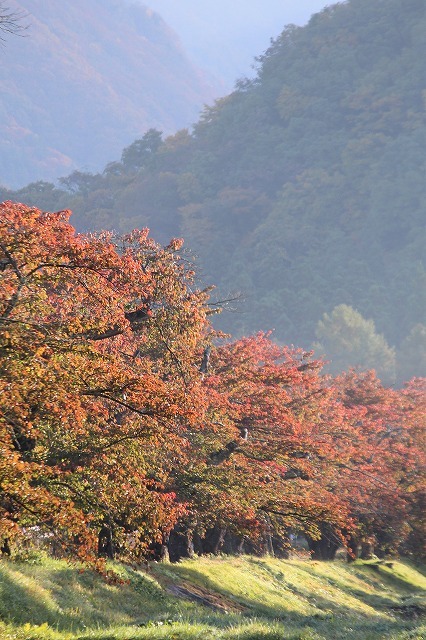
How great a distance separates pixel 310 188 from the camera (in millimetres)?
150500

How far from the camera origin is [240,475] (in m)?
23.3

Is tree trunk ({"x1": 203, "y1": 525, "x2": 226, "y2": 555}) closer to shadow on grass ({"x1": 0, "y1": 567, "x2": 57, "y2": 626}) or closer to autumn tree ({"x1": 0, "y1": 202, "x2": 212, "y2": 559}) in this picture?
autumn tree ({"x1": 0, "y1": 202, "x2": 212, "y2": 559})

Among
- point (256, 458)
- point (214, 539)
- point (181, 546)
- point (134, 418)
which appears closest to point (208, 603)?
point (256, 458)

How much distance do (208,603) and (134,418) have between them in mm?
8092

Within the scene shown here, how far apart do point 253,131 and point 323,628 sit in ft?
501

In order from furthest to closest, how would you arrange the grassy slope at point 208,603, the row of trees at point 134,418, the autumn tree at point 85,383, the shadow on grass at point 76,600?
the shadow on grass at point 76,600
the grassy slope at point 208,603
the row of trees at point 134,418
the autumn tree at point 85,383

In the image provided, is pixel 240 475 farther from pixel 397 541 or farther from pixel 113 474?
pixel 397 541

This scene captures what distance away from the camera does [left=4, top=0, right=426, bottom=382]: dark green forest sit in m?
129

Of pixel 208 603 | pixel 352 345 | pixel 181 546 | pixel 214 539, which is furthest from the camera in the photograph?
pixel 352 345

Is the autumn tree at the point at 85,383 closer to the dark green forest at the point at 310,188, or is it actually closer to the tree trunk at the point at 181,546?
the tree trunk at the point at 181,546

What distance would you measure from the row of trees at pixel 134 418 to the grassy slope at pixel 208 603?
4.18 ft

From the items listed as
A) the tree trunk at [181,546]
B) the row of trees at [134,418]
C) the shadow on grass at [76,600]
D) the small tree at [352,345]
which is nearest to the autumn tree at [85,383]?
the row of trees at [134,418]

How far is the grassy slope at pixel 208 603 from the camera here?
14.3m

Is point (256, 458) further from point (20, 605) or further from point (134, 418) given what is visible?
point (20, 605)
